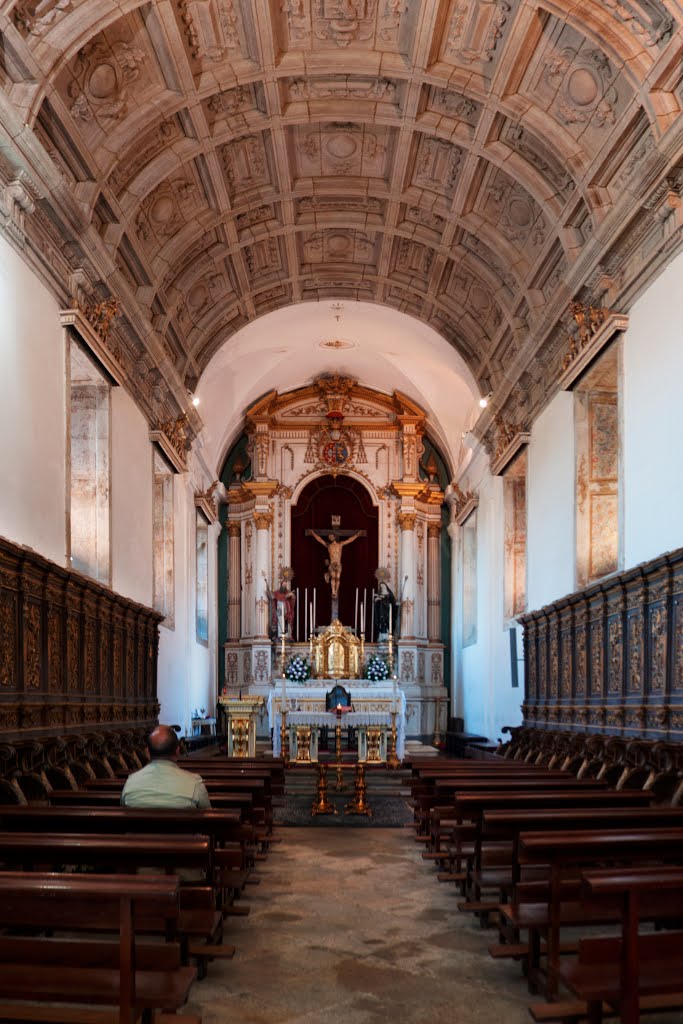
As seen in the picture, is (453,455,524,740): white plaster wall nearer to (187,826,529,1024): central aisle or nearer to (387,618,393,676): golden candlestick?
(387,618,393,676): golden candlestick

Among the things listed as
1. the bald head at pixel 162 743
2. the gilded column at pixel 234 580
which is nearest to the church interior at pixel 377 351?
the bald head at pixel 162 743

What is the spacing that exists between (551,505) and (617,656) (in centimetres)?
396

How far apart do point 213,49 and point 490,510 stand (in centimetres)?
1042

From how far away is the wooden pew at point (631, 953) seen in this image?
3.93m

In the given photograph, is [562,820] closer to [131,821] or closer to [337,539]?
[131,821]

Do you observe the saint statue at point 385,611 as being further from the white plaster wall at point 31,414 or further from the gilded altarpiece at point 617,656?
the white plaster wall at point 31,414

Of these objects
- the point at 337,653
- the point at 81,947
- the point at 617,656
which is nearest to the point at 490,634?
the point at 337,653

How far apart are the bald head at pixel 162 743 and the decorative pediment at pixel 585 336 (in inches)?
296

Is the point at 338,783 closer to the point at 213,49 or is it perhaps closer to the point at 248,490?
the point at 213,49

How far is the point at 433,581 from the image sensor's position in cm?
2505

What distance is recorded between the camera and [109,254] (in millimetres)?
12609

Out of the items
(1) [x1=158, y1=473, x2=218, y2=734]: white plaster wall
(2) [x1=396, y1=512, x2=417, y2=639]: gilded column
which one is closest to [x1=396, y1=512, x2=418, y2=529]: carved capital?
(2) [x1=396, y1=512, x2=417, y2=639]: gilded column

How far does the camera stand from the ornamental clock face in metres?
25.2

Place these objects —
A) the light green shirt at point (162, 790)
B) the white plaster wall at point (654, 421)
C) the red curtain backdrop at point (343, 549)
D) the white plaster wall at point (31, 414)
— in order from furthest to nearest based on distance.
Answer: the red curtain backdrop at point (343, 549) → the white plaster wall at point (654, 421) → the white plaster wall at point (31, 414) → the light green shirt at point (162, 790)
